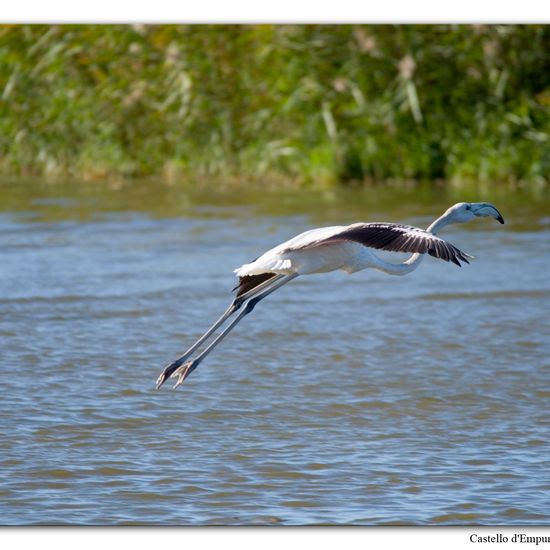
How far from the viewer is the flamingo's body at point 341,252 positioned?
4.68m

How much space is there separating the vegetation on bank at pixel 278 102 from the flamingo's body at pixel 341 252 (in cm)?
461

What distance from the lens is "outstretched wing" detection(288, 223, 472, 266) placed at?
180 inches

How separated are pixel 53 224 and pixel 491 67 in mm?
3891

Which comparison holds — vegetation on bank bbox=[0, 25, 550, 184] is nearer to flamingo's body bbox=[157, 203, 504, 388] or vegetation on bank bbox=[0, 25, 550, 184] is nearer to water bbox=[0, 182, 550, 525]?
water bbox=[0, 182, 550, 525]

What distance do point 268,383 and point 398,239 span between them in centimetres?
223

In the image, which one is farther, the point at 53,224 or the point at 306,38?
the point at 53,224

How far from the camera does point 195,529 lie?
4.59 metres

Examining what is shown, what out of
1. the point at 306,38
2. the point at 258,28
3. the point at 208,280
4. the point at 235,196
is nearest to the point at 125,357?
the point at 208,280

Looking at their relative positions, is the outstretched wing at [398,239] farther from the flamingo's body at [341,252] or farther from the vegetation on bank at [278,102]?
the vegetation on bank at [278,102]

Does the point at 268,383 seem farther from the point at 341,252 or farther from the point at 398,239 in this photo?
the point at 398,239

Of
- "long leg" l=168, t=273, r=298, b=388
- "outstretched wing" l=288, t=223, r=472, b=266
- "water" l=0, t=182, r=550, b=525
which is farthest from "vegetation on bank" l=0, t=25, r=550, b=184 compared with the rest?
"outstretched wing" l=288, t=223, r=472, b=266

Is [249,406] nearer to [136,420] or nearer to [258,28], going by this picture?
[136,420]

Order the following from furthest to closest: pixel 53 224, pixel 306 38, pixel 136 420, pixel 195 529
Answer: pixel 53 224, pixel 306 38, pixel 136 420, pixel 195 529

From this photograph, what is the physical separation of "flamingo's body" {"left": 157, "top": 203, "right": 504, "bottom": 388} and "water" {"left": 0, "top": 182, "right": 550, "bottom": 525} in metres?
0.52
